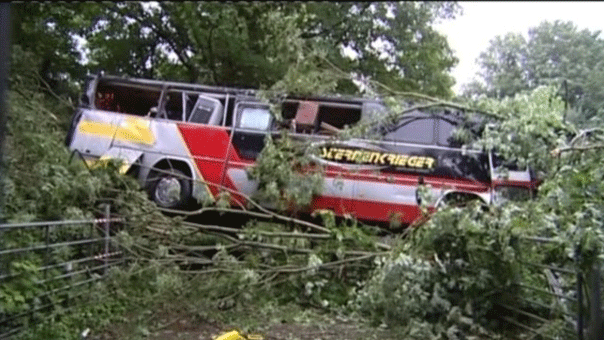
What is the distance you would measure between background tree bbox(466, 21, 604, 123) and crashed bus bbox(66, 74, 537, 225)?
1679 millimetres

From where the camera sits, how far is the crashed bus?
21.0 ft

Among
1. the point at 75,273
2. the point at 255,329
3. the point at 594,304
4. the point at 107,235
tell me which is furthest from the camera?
the point at 107,235

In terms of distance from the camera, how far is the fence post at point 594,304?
313 centimetres

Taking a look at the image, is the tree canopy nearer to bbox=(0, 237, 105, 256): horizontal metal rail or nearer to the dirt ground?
bbox=(0, 237, 105, 256): horizontal metal rail

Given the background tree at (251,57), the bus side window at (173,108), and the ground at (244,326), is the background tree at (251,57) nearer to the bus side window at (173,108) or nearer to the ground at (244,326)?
the bus side window at (173,108)

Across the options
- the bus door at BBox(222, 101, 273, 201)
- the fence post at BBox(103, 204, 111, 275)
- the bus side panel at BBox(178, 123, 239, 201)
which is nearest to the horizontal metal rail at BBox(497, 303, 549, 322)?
the bus door at BBox(222, 101, 273, 201)

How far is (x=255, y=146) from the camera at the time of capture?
274 inches

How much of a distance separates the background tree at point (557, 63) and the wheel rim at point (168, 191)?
378 centimetres

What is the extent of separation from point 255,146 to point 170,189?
3.57 ft

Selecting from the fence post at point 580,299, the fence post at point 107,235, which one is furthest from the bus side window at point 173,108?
the fence post at point 580,299

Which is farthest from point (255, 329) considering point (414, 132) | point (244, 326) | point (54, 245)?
point (414, 132)

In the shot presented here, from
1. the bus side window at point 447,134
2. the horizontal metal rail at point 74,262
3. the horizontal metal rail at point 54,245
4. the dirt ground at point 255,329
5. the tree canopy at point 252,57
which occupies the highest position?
the tree canopy at point 252,57

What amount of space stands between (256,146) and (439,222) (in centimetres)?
276

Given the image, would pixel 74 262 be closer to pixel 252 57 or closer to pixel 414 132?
pixel 414 132
